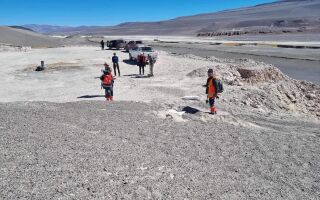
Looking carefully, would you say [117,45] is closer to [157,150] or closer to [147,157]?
[157,150]

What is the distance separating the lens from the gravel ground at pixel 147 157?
720 centimetres

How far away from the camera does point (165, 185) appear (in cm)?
742

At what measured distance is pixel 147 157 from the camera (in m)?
8.76

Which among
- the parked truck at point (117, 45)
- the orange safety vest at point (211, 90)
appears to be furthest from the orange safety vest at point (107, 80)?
the parked truck at point (117, 45)

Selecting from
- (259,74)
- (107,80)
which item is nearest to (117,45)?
(259,74)

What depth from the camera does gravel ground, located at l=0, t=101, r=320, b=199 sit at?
720 cm

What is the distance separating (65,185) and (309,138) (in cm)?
724

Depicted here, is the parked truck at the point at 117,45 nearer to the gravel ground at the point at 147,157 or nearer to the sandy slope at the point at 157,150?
the sandy slope at the point at 157,150

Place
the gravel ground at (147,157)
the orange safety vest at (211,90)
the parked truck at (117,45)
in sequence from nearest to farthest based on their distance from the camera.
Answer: the gravel ground at (147,157), the orange safety vest at (211,90), the parked truck at (117,45)

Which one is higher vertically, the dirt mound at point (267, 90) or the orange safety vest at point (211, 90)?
the orange safety vest at point (211, 90)

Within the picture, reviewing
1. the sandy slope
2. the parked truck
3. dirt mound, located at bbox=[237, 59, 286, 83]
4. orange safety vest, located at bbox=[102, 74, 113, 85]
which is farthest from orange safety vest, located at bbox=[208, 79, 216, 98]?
the parked truck

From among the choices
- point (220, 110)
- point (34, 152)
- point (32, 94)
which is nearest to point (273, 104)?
point (220, 110)

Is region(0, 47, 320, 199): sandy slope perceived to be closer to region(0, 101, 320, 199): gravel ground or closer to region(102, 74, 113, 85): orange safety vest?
region(0, 101, 320, 199): gravel ground

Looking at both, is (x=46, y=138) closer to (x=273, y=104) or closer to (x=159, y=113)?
(x=159, y=113)
